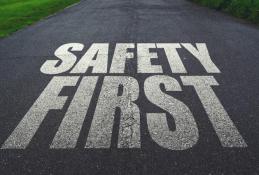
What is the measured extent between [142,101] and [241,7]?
33.3ft

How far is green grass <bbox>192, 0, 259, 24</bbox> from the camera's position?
11.9 metres

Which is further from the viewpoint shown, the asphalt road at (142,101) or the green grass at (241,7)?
the green grass at (241,7)

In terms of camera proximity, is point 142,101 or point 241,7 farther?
point 241,7

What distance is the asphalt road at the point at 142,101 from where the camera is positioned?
363 centimetres

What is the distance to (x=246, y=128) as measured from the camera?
4.39 m

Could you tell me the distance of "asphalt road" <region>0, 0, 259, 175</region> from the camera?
363 cm

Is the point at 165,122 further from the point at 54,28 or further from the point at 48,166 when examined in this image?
the point at 54,28

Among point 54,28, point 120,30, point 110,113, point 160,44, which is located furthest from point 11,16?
point 110,113

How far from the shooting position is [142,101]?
527 centimetres

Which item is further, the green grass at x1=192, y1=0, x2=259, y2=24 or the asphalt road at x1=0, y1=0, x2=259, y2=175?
the green grass at x1=192, y1=0, x2=259, y2=24

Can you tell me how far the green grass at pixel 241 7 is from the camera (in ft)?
39.1

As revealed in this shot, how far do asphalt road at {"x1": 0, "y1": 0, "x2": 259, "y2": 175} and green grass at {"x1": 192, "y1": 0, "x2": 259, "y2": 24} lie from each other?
1.84 ft

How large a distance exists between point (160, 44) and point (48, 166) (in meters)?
6.19

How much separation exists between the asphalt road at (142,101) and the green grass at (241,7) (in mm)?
560
